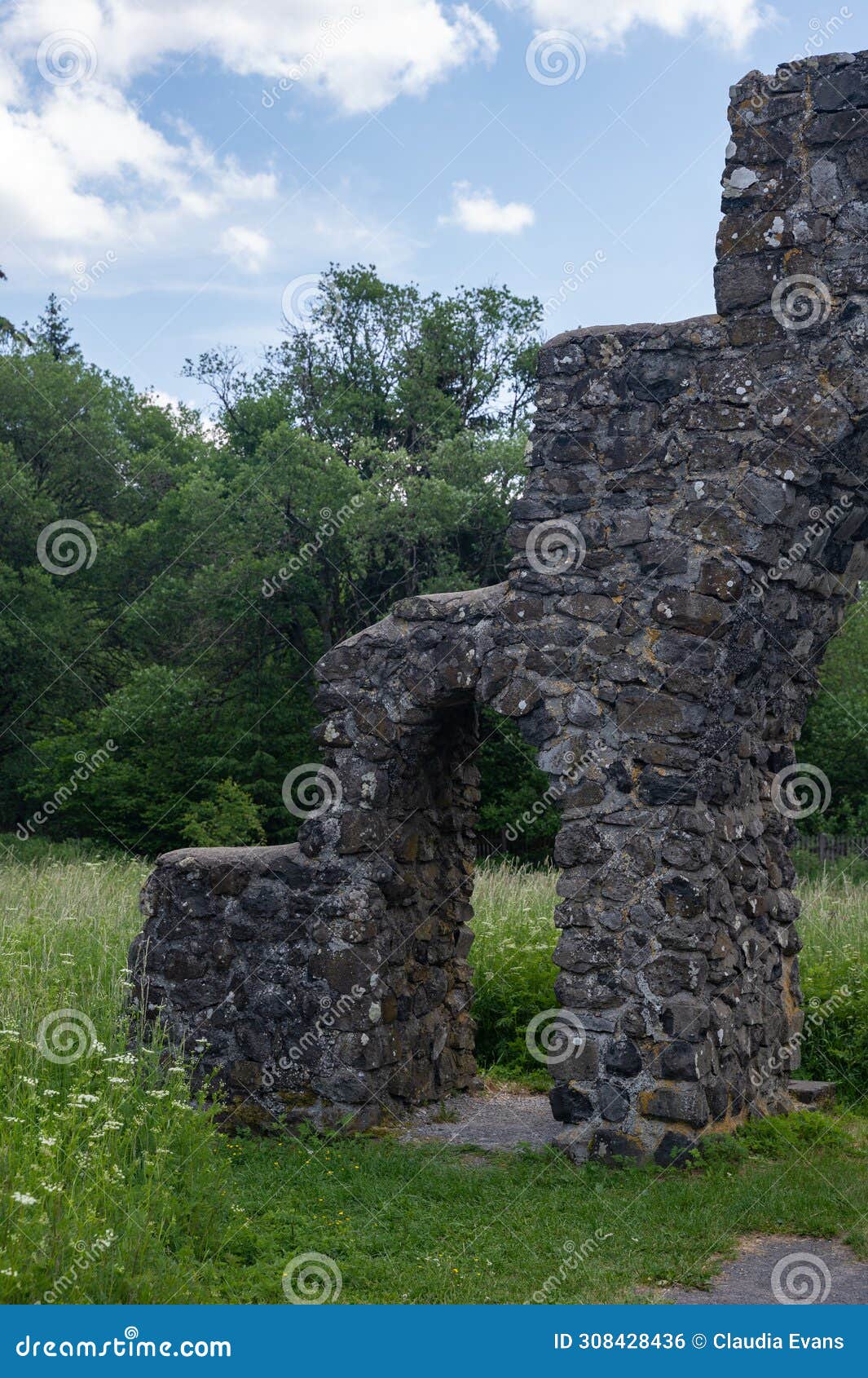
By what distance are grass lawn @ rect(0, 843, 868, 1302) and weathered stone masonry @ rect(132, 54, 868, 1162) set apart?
1.27 ft

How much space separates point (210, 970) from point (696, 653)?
3271 mm

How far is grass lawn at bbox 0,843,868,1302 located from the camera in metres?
4.27

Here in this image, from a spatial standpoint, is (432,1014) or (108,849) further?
(108,849)

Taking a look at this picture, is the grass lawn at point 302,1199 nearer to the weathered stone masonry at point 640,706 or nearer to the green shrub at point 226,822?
the weathered stone masonry at point 640,706

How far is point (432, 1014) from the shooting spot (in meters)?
7.66

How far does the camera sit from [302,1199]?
5.62 m

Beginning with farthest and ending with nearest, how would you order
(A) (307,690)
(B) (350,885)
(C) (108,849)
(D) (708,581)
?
(A) (307,690) → (C) (108,849) → (B) (350,885) → (D) (708,581)

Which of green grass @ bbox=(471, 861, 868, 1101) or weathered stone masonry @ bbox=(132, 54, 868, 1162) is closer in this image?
weathered stone masonry @ bbox=(132, 54, 868, 1162)

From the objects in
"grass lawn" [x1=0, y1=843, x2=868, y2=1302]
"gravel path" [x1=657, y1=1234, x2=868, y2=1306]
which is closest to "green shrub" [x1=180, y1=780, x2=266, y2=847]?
"grass lawn" [x1=0, y1=843, x2=868, y2=1302]

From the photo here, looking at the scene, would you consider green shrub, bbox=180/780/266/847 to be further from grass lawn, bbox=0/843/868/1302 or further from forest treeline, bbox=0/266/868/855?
grass lawn, bbox=0/843/868/1302

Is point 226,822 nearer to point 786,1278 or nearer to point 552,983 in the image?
point 552,983

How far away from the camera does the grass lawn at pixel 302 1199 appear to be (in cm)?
427

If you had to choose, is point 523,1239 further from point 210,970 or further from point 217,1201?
point 210,970

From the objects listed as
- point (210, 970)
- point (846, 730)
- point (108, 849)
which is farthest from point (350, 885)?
point (846, 730)
